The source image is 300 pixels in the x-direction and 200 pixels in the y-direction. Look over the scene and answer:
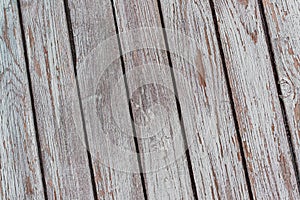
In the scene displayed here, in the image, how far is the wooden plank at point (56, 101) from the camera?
100 centimetres

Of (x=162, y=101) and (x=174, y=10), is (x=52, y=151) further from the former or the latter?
(x=174, y=10)

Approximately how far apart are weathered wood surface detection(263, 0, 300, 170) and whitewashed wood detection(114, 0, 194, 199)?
267 mm

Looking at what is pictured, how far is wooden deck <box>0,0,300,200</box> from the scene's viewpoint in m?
0.99

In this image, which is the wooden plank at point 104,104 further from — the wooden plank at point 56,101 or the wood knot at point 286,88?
the wood knot at point 286,88

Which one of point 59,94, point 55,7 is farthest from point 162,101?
point 55,7

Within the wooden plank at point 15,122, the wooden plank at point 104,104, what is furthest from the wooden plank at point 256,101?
the wooden plank at point 15,122

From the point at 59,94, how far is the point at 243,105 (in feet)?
1.47

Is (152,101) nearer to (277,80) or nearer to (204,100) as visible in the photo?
(204,100)

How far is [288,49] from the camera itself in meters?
1.01

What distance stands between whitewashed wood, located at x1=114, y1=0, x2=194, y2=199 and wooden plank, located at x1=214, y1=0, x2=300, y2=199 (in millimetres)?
154

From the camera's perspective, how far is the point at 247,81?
101 centimetres

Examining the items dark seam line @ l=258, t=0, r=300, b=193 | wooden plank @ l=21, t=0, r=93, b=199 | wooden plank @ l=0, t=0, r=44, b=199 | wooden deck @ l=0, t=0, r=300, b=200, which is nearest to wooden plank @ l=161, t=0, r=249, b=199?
wooden deck @ l=0, t=0, r=300, b=200

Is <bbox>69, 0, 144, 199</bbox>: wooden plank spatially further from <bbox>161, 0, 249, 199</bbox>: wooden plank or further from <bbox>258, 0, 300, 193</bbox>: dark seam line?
<bbox>258, 0, 300, 193</bbox>: dark seam line

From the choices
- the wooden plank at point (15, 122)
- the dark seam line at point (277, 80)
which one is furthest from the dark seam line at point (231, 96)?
the wooden plank at point (15, 122)
